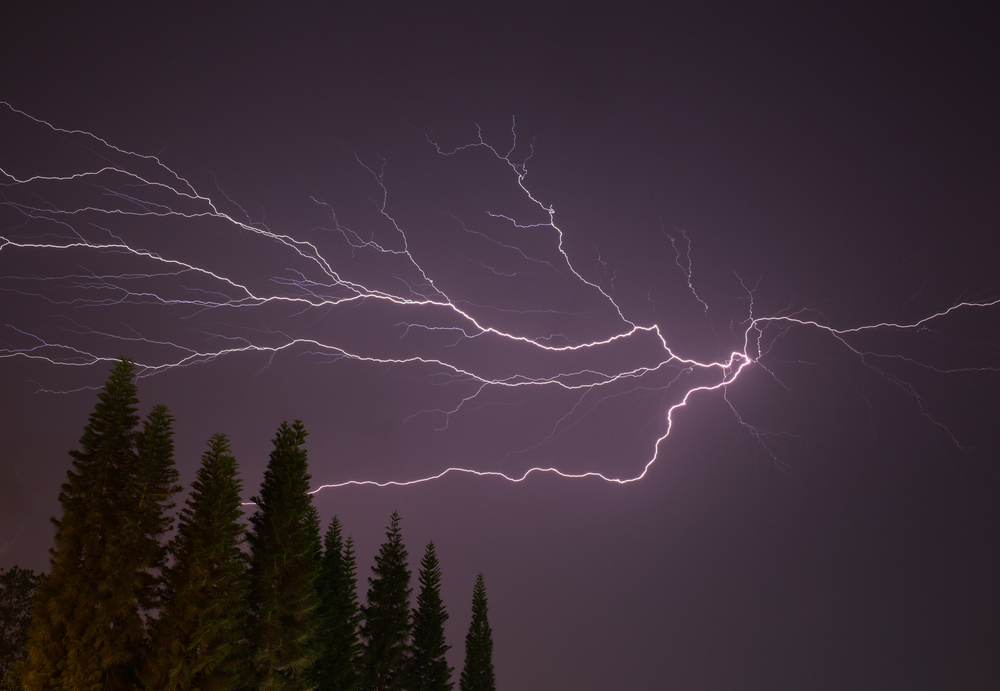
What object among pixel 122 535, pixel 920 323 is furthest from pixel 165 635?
pixel 920 323

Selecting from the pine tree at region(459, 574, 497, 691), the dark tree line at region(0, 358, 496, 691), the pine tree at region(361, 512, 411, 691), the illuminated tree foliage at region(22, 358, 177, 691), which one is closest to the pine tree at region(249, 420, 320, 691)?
the dark tree line at region(0, 358, 496, 691)

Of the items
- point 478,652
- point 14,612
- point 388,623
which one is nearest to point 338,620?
point 388,623

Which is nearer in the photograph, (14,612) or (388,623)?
(388,623)

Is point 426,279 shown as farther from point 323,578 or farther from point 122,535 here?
point 122,535

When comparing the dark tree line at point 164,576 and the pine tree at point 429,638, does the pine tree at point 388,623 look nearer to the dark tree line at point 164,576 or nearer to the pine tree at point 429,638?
the pine tree at point 429,638

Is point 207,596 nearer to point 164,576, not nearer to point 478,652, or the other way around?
point 164,576

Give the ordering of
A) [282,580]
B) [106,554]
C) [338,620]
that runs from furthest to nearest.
→ [338,620]
[282,580]
[106,554]

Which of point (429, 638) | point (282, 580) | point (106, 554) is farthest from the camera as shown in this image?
point (429, 638)

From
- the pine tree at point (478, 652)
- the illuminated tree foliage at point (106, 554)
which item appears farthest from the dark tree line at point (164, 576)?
the pine tree at point (478, 652)
